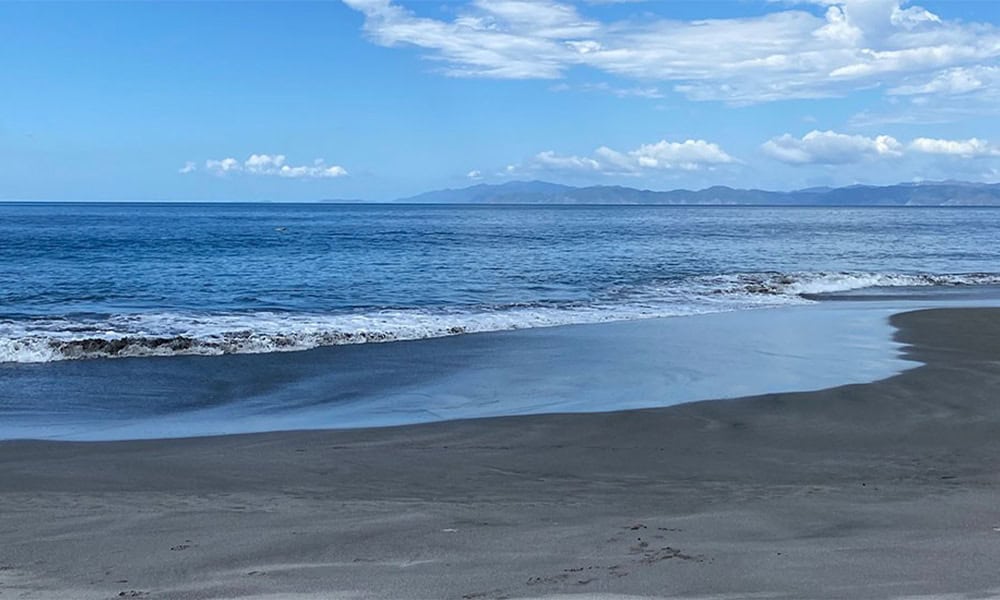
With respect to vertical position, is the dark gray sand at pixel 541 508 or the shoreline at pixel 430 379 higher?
the dark gray sand at pixel 541 508

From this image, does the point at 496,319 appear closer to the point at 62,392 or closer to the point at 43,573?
the point at 62,392

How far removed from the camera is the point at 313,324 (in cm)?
2005

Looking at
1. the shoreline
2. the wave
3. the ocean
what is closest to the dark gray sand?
the shoreline

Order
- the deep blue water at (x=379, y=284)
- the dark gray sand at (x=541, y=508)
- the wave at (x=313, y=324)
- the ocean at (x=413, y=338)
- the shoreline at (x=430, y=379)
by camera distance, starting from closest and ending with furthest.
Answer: the dark gray sand at (x=541, y=508) < the shoreline at (x=430, y=379) < the ocean at (x=413, y=338) < the wave at (x=313, y=324) < the deep blue water at (x=379, y=284)

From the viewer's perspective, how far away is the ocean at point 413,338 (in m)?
12.0

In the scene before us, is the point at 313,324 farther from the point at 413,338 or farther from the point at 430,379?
the point at 430,379

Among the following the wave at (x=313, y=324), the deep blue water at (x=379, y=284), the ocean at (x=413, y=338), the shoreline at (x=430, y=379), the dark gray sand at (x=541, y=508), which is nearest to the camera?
the dark gray sand at (x=541, y=508)

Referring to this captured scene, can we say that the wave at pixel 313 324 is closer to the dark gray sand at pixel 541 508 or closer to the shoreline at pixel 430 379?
the shoreline at pixel 430 379

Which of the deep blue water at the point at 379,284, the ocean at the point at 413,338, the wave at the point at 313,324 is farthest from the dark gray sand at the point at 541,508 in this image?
the deep blue water at the point at 379,284

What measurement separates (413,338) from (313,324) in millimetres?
2821

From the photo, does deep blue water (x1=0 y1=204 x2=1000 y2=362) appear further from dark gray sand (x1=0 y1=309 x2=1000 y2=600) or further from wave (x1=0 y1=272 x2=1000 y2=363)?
dark gray sand (x1=0 y1=309 x2=1000 y2=600)

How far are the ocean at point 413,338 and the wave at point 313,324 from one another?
0.07 meters

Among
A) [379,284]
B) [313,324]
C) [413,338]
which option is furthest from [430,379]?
[379,284]

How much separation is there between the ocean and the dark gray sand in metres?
1.51
